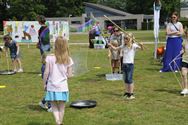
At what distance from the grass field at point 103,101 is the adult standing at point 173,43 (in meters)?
0.44

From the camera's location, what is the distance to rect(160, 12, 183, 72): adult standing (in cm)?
1138

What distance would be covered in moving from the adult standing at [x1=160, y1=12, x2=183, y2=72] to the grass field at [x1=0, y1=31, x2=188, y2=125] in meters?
0.44

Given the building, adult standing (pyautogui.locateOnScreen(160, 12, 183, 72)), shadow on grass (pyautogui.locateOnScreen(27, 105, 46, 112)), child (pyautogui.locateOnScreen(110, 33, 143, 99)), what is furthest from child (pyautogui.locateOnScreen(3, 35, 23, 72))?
the building

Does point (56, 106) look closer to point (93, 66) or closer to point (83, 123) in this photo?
point (83, 123)

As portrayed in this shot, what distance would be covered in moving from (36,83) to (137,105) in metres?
3.73

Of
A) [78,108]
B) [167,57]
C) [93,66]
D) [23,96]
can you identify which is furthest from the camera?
[93,66]

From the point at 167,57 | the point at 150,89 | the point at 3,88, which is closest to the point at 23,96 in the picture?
the point at 3,88

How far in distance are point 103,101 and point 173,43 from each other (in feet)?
15.4

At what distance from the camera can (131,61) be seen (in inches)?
329

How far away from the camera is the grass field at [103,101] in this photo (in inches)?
263

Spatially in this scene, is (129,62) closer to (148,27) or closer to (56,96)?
(56,96)

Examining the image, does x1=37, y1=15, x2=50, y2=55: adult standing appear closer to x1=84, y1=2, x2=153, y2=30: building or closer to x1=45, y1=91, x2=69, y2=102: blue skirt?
x1=45, y1=91, x2=69, y2=102: blue skirt

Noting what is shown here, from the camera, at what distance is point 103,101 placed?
8.19 metres

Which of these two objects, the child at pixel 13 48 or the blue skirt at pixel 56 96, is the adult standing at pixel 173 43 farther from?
the blue skirt at pixel 56 96
